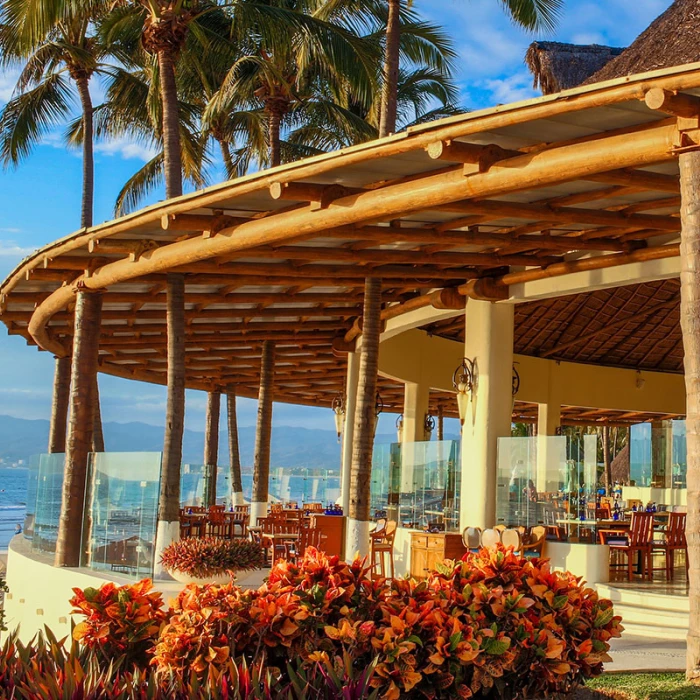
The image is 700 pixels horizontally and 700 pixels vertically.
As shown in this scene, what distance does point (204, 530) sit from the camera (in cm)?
1691

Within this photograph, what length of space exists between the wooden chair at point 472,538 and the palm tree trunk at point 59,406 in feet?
28.6

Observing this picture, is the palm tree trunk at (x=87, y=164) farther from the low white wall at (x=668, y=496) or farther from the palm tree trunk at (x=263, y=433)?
the low white wall at (x=668, y=496)

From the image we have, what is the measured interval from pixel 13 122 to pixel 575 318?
11.9 meters

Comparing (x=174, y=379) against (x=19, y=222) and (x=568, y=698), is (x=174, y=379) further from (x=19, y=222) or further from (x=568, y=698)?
(x=19, y=222)

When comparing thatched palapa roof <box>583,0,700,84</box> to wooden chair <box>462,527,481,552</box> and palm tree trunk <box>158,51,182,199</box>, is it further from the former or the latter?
palm tree trunk <box>158,51,182,199</box>

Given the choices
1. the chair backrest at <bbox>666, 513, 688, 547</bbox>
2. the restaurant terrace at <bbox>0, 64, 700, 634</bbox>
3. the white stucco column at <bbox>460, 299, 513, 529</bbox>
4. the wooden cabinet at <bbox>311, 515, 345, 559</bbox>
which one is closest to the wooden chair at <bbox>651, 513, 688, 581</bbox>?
the chair backrest at <bbox>666, 513, 688, 547</bbox>

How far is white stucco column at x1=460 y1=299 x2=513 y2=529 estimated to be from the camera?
12727 millimetres

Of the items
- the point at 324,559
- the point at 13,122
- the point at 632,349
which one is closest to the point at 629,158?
the point at 324,559

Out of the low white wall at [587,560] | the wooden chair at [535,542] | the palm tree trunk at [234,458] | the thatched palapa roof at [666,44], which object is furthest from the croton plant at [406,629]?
the palm tree trunk at [234,458]

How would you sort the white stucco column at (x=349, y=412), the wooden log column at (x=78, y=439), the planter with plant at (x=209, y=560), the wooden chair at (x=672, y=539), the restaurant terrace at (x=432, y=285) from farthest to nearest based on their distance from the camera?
1. the white stucco column at (x=349, y=412)
2. the wooden chair at (x=672, y=539)
3. the wooden log column at (x=78, y=439)
4. the planter with plant at (x=209, y=560)
5. the restaurant terrace at (x=432, y=285)

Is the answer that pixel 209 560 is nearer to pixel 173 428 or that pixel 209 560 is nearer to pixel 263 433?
pixel 173 428

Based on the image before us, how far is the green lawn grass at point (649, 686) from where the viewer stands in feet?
19.1

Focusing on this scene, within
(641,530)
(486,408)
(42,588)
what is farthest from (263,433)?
(641,530)

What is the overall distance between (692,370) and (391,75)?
9.57 metres
